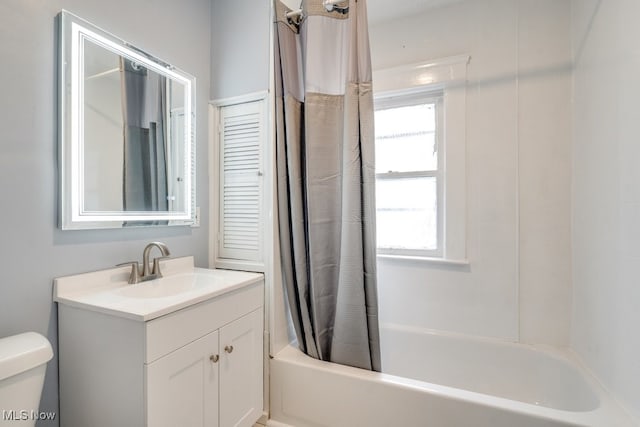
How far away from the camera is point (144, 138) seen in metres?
1.42

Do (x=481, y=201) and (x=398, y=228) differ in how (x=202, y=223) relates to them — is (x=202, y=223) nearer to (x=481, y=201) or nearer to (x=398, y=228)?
(x=398, y=228)

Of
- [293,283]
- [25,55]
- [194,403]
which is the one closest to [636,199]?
[293,283]

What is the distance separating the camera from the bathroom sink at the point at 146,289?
97cm

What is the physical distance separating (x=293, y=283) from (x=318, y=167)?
638 mm

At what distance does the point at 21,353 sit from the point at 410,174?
6.69 feet

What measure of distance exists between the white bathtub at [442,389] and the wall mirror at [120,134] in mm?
1060

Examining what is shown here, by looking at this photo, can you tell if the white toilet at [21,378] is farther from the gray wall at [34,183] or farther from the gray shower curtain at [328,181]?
the gray shower curtain at [328,181]

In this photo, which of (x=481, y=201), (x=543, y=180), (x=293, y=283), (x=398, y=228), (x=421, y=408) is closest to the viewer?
(x=421, y=408)

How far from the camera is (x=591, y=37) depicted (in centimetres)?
144

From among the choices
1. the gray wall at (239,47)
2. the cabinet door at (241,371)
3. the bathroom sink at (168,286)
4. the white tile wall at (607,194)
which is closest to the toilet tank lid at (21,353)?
the bathroom sink at (168,286)

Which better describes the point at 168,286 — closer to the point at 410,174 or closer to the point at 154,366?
the point at 154,366

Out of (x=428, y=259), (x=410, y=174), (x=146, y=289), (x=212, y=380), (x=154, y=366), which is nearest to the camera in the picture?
(x=154, y=366)

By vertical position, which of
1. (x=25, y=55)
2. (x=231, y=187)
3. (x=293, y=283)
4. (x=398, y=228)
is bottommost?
(x=293, y=283)

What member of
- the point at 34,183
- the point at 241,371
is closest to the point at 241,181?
the point at 34,183
